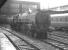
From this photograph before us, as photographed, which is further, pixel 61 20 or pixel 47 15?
pixel 61 20

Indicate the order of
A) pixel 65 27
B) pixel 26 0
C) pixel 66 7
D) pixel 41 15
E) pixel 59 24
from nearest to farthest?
1. pixel 41 15
2. pixel 65 27
3. pixel 59 24
4. pixel 66 7
5. pixel 26 0

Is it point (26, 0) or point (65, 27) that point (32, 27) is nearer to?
point (65, 27)

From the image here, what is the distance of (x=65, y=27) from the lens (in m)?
20.2

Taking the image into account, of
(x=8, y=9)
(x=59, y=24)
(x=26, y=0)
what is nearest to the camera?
(x=59, y=24)

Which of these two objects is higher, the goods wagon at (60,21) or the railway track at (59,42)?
the goods wagon at (60,21)

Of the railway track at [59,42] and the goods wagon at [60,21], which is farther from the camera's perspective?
the goods wagon at [60,21]

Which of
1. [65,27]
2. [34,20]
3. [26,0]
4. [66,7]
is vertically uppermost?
[26,0]

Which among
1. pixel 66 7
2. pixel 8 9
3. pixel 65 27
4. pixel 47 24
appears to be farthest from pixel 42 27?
pixel 8 9

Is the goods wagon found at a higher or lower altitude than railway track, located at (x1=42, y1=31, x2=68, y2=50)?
higher

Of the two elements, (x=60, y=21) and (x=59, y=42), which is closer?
(x=59, y=42)

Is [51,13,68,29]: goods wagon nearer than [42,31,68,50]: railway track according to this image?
No

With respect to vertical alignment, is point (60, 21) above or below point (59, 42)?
above

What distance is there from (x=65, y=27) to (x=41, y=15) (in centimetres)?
707

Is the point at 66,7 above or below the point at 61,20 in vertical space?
above
